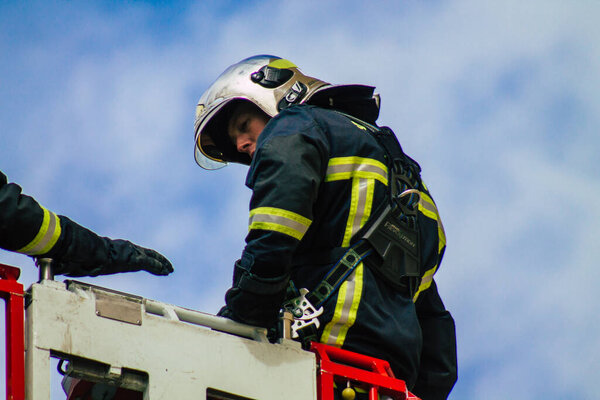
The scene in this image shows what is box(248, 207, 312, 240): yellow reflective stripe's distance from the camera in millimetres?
6375

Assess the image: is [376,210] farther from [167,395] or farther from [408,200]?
[167,395]

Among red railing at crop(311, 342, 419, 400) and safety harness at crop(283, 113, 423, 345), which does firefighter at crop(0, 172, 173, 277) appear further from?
red railing at crop(311, 342, 419, 400)

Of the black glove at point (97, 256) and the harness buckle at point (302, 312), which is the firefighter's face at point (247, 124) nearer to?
the black glove at point (97, 256)

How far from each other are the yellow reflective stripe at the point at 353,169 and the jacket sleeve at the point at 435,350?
1.01 meters

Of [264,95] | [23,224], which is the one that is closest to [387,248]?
[264,95]

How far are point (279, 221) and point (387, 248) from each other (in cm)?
81

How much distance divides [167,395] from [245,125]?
10.5 ft

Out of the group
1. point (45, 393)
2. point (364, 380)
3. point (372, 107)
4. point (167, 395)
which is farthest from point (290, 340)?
point (372, 107)

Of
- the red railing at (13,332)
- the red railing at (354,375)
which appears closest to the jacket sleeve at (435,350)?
the red railing at (354,375)

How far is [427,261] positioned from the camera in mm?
7457

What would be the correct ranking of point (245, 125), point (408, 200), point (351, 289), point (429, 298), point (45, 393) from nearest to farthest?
point (45, 393)
point (351, 289)
point (408, 200)
point (429, 298)
point (245, 125)

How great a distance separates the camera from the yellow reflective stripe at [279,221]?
6375 millimetres

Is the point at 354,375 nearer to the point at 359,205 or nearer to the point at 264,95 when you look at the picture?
the point at 359,205

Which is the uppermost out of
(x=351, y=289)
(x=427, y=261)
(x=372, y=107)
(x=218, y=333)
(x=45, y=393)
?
(x=372, y=107)
